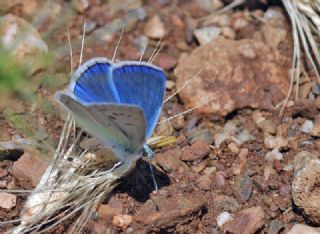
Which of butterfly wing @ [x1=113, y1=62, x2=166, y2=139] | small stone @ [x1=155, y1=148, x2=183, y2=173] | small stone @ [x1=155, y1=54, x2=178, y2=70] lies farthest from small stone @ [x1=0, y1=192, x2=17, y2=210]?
small stone @ [x1=155, y1=54, x2=178, y2=70]

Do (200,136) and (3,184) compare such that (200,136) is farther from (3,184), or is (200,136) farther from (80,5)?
(80,5)

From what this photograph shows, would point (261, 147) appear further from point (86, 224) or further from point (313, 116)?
point (86, 224)

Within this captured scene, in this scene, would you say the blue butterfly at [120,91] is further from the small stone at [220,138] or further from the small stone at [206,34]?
the small stone at [206,34]

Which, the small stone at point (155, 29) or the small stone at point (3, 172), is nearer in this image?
the small stone at point (3, 172)

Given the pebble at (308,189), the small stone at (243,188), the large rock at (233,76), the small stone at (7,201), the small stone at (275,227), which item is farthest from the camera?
the large rock at (233,76)

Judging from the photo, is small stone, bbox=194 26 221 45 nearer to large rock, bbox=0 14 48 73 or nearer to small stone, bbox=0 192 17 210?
large rock, bbox=0 14 48 73

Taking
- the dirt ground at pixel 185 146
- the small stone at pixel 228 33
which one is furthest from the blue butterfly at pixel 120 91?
the small stone at pixel 228 33

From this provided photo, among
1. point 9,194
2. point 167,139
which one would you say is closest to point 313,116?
point 167,139
